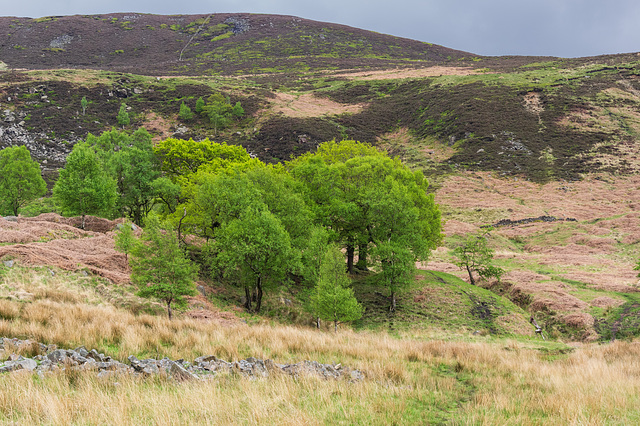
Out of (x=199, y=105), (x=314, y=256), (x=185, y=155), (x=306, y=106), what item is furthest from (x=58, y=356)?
(x=306, y=106)

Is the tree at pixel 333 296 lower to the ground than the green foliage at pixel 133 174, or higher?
lower

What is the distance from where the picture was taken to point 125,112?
7975 centimetres

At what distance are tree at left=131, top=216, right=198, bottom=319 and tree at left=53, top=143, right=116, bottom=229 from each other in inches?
642

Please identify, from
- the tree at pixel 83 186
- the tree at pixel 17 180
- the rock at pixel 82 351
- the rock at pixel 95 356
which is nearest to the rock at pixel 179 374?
the rock at pixel 95 356

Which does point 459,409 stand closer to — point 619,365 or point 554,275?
point 619,365

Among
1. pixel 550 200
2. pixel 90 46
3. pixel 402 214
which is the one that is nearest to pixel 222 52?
pixel 90 46

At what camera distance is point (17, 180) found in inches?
1592

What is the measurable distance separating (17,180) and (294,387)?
48.9 metres

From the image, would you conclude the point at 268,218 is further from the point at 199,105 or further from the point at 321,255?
the point at 199,105

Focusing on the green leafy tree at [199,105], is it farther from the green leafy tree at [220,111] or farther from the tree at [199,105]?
the green leafy tree at [220,111]

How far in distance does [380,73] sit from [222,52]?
8455 cm

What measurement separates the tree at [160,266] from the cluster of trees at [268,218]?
0.19 feet

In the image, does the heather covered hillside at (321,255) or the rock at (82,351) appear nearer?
the heather covered hillside at (321,255)

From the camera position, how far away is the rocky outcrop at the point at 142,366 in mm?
6977
